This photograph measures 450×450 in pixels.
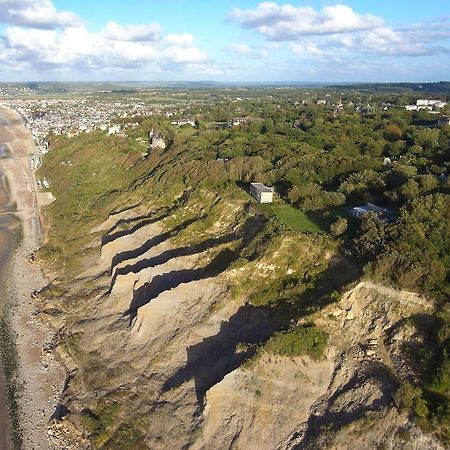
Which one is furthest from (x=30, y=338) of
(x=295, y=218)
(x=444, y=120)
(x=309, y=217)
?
(x=444, y=120)

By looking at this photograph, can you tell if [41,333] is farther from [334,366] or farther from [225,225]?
[334,366]

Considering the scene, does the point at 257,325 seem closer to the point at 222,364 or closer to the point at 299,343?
the point at 222,364

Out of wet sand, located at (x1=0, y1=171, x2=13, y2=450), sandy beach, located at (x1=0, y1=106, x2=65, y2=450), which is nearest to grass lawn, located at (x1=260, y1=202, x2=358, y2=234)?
sandy beach, located at (x1=0, y1=106, x2=65, y2=450)

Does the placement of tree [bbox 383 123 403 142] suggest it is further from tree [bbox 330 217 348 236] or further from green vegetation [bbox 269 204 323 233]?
tree [bbox 330 217 348 236]

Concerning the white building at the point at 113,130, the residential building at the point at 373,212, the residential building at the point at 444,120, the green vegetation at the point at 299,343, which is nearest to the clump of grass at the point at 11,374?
the green vegetation at the point at 299,343

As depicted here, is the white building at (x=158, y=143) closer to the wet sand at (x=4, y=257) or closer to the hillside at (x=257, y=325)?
the wet sand at (x=4, y=257)

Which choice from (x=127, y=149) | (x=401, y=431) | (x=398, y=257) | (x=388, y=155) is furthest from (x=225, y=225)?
(x=127, y=149)
